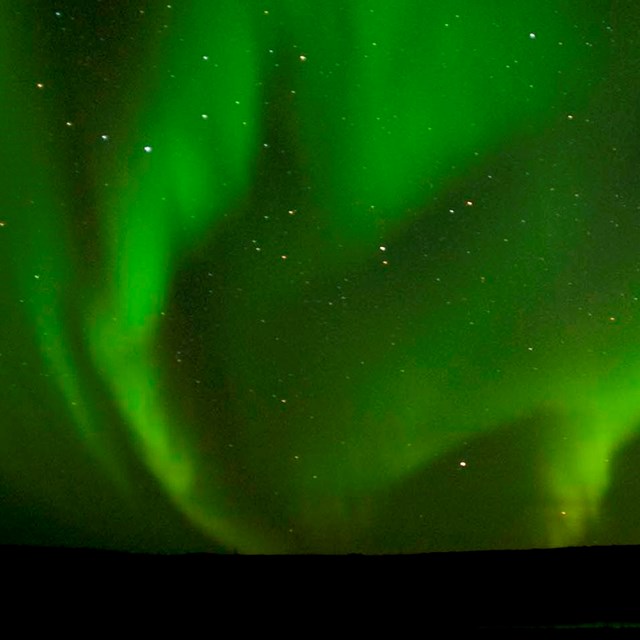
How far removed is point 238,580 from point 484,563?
0.41 m

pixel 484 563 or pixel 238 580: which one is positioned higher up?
pixel 484 563

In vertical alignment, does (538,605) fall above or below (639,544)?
below

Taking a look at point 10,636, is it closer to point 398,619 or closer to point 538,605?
point 398,619

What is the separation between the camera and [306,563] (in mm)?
1281

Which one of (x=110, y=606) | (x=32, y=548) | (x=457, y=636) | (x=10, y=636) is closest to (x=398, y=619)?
(x=457, y=636)

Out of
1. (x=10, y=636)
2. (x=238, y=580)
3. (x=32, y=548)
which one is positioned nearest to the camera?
(x=10, y=636)

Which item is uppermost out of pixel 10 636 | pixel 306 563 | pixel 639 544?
pixel 639 544

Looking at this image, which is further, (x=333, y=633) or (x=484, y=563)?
(x=484, y=563)

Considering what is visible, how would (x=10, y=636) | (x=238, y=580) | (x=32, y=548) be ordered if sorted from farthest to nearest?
(x=32, y=548) → (x=238, y=580) → (x=10, y=636)

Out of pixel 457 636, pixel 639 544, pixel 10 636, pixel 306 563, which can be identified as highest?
pixel 639 544

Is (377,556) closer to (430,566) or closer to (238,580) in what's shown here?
(430,566)

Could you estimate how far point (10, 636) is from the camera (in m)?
1.00

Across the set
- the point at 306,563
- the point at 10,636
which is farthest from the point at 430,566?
the point at 10,636

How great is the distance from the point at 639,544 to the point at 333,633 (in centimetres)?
61
